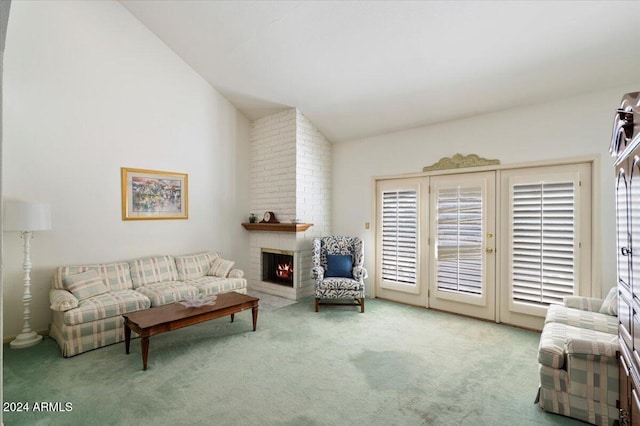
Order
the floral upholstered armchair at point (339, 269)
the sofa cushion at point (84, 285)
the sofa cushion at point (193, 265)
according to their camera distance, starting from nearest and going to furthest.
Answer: the sofa cushion at point (84, 285)
the floral upholstered armchair at point (339, 269)
the sofa cushion at point (193, 265)

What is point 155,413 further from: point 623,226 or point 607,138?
point 607,138

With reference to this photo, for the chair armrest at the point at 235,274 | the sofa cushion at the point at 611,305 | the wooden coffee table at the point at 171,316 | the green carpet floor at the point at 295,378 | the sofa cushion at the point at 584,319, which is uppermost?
the sofa cushion at the point at 611,305

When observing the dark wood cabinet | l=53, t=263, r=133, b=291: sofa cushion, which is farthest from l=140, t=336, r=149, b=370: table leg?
the dark wood cabinet

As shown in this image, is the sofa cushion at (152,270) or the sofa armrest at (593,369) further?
the sofa cushion at (152,270)

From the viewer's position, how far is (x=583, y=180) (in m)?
3.47

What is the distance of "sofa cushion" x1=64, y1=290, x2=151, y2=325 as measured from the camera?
3.14 metres

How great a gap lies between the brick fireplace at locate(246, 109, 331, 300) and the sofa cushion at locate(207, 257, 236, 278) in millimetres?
884

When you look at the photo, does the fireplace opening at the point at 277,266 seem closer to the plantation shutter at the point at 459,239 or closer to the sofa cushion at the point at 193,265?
the sofa cushion at the point at 193,265

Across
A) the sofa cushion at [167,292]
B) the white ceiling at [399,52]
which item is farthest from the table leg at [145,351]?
the white ceiling at [399,52]

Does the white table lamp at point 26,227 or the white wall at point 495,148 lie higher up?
the white wall at point 495,148

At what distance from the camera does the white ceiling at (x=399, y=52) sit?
286 centimetres

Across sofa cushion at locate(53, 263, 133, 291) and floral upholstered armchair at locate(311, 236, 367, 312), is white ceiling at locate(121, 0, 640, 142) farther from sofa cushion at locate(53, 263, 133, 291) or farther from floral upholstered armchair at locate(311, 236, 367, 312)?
sofa cushion at locate(53, 263, 133, 291)

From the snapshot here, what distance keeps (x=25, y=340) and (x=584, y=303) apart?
5773 millimetres

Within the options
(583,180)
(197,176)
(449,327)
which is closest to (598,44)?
(583,180)
